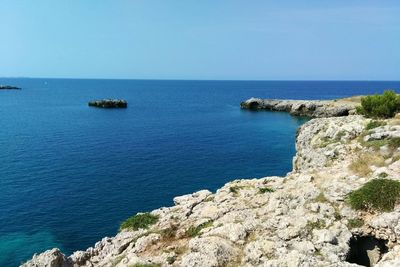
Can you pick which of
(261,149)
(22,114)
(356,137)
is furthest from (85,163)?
(22,114)

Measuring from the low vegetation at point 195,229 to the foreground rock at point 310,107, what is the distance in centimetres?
9546

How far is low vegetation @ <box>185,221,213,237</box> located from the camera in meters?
24.7

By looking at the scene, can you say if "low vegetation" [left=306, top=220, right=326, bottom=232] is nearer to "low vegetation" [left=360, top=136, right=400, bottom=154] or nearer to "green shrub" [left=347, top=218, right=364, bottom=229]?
"green shrub" [left=347, top=218, right=364, bottom=229]

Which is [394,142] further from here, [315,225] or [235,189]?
[315,225]

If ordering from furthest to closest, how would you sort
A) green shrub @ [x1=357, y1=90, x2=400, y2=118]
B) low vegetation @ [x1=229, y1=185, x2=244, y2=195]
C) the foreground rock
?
the foreground rock < green shrub @ [x1=357, y1=90, x2=400, y2=118] < low vegetation @ [x1=229, y1=185, x2=244, y2=195]

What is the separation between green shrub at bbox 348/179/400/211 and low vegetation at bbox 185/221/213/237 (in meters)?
9.51

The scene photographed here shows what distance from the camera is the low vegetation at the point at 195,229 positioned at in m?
24.7

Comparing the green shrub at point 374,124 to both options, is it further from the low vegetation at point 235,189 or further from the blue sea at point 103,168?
the blue sea at point 103,168

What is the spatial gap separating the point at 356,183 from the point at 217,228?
1096 cm

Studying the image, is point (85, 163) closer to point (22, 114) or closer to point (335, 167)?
point (335, 167)

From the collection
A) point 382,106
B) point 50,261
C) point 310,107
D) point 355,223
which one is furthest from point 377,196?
point 310,107

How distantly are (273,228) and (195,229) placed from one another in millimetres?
5124

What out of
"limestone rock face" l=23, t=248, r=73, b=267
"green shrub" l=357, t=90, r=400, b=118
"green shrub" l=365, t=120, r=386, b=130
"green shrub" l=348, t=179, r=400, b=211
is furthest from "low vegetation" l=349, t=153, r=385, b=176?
"limestone rock face" l=23, t=248, r=73, b=267

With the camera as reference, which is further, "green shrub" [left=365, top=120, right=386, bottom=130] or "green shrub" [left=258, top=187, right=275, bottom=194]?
"green shrub" [left=365, top=120, right=386, bottom=130]
